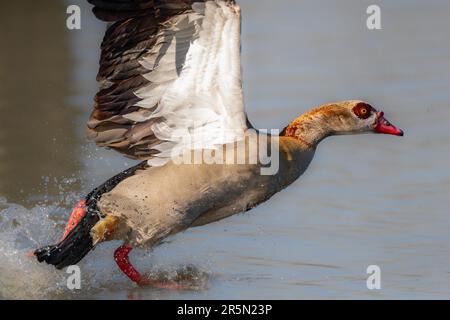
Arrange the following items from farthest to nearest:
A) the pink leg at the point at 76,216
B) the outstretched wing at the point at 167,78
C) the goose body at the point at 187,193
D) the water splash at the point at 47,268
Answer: the pink leg at the point at 76,216 < the water splash at the point at 47,268 < the goose body at the point at 187,193 < the outstretched wing at the point at 167,78

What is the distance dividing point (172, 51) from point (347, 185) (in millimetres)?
2710

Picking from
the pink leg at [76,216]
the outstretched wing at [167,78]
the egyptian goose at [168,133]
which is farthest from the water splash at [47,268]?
the outstretched wing at [167,78]

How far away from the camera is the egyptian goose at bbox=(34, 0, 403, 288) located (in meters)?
7.05

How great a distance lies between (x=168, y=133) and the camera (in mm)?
7430

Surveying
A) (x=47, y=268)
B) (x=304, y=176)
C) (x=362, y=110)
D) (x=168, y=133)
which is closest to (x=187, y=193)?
(x=168, y=133)

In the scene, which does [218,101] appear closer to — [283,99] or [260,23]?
[283,99]

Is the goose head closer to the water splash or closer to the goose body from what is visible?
the goose body

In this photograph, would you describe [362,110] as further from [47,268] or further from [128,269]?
[47,268]

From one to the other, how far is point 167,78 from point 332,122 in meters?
1.21

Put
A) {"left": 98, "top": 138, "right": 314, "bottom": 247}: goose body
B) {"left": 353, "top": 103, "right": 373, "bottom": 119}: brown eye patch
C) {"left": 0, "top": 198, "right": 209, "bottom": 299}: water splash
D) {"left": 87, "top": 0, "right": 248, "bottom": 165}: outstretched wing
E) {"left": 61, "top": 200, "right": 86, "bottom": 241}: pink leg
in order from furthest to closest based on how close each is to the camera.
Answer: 1. {"left": 353, "top": 103, "right": 373, "bottom": 119}: brown eye patch
2. {"left": 61, "top": 200, "right": 86, "bottom": 241}: pink leg
3. {"left": 0, "top": 198, "right": 209, "bottom": 299}: water splash
4. {"left": 98, "top": 138, "right": 314, "bottom": 247}: goose body
5. {"left": 87, "top": 0, "right": 248, "bottom": 165}: outstretched wing

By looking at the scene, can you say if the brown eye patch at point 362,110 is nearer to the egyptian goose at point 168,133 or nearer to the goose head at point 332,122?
the goose head at point 332,122

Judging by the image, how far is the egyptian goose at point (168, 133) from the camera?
705 cm

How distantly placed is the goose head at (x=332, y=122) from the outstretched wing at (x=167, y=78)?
56cm

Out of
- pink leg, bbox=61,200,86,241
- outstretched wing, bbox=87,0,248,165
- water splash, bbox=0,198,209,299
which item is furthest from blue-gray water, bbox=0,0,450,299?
outstretched wing, bbox=87,0,248,165
